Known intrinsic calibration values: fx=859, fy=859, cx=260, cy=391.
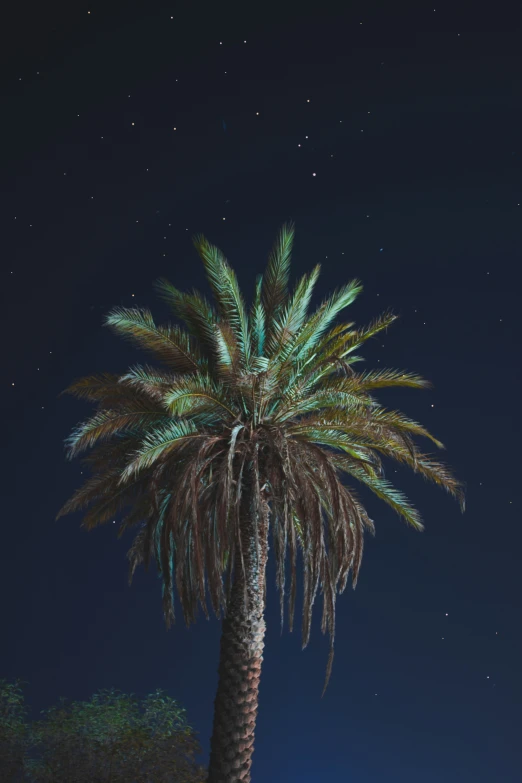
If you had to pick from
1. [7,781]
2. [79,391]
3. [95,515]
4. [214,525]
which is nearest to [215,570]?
[214,525]

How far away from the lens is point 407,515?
48.6ft

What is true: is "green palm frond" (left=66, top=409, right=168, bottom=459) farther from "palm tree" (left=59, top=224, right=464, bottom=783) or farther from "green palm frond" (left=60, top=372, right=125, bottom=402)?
"green palm frond" (left=60, top=372, right=125, bottom=402)

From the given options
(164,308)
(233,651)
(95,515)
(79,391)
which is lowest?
(233,651)

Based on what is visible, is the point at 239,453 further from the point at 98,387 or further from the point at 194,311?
the point at 98,387

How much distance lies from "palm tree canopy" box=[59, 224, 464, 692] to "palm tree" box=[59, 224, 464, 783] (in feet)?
0.08

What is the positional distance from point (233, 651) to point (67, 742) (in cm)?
492

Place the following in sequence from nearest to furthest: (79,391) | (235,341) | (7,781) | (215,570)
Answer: (215,570) → (235,341) → (79,391) → (7,781)

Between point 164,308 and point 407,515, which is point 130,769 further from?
point 164,308

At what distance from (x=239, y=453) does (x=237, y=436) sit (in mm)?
269

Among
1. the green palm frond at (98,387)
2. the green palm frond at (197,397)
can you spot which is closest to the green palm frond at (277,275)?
the green palm frond at (197,397)

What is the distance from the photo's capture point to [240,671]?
13008 millimetres

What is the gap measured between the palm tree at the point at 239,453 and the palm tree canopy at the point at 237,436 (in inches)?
1.0

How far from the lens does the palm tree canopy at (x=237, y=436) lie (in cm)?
1289

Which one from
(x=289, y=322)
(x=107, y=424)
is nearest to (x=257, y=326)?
(x=289, y=322)
